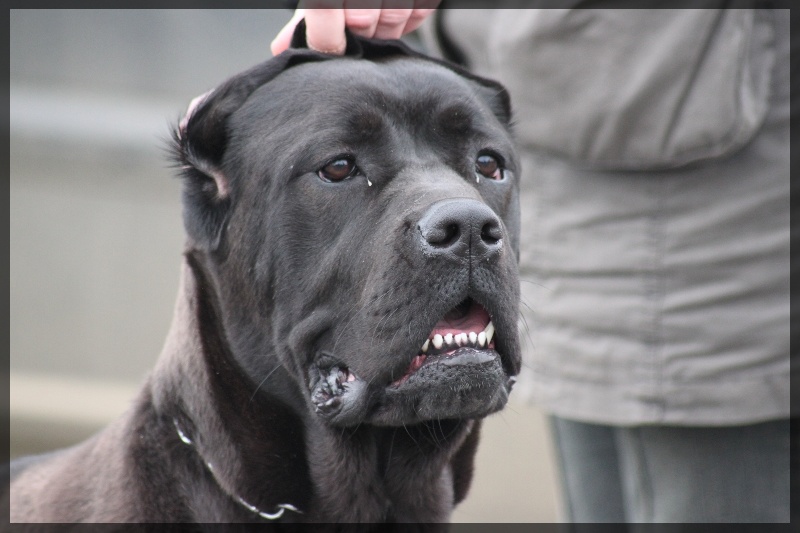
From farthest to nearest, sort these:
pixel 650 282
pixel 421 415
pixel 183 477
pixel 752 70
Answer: pixel 650 282, pixel 752 70, pixel 183 477, pixel 421 415

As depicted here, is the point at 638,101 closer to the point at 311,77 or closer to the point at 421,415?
the point at 311,77

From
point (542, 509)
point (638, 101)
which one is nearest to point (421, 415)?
point (638, 101)

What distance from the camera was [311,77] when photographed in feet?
7.23

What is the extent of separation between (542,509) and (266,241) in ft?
11.5

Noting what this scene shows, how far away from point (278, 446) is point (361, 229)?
21.8 inches

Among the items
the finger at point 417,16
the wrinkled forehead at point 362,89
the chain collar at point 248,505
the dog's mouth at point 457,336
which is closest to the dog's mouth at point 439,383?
the dog's mouth at point 457,336

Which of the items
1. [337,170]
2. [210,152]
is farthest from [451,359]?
[210,152]

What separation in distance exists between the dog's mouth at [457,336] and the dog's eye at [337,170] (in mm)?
391

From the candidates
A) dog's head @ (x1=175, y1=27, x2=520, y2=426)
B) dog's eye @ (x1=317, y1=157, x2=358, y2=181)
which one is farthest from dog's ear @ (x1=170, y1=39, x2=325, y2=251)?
dog's eye @ (x1=317, y1=157, x2=358, y2=181)

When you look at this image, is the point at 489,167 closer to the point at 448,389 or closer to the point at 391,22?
the point at 391,22

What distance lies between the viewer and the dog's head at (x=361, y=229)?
75.7 inches

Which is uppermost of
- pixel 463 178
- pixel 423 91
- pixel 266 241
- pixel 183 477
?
pixel 423 91

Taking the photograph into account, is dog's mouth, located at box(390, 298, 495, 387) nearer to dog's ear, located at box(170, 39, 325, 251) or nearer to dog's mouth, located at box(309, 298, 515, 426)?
dog's mouth, located at box(309, 298, 515, 426)

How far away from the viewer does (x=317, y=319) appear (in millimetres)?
2088
